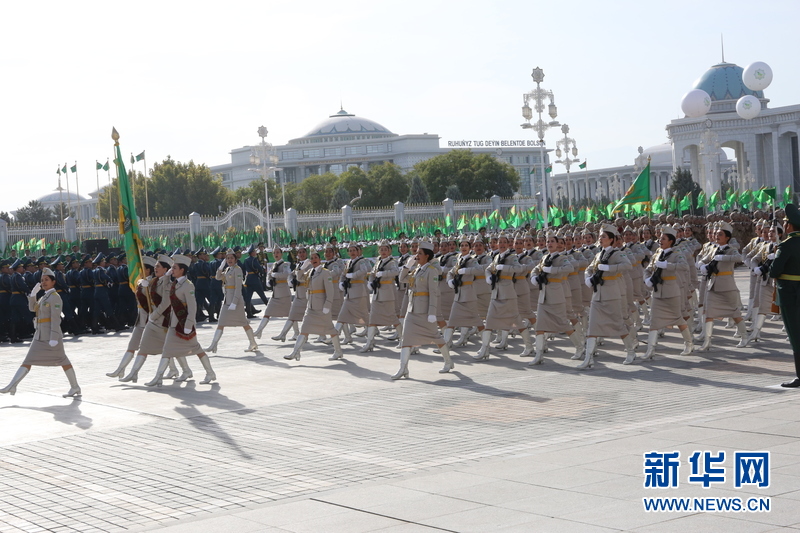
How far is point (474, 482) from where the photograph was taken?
7.20m

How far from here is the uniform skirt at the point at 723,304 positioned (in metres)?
14.2

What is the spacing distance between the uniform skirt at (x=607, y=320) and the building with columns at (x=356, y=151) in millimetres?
110575

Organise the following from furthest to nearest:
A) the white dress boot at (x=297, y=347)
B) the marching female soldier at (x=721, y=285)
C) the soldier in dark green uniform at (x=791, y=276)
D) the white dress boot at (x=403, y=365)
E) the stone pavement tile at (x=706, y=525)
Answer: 1. the white dress boot at (x=297, y=347)
2. the marching female soldier at (x=721, y=285)
3. the white dress boot at (x=403, y=365)
4. the soldier in dark green uniform at (x=791, y=276)
5. the stone pavement tile at (x=706, y=525)

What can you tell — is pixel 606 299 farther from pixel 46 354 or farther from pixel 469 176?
pixel 469 176

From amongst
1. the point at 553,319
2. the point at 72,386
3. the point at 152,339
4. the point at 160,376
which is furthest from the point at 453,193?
the point at 72,386

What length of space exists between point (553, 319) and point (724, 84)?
85145mm

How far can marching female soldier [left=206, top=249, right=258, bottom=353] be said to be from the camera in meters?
16.7

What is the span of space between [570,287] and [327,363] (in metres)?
4.02

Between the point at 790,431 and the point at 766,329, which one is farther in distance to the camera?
the point at 766,329

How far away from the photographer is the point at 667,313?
13.5 metres

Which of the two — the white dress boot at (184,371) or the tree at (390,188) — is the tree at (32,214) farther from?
the white dress boot at (184,371)

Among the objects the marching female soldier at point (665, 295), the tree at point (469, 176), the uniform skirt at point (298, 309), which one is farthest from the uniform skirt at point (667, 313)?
the tree at point (469, 176)

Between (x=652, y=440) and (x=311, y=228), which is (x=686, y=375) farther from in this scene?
(x=311, y=228)

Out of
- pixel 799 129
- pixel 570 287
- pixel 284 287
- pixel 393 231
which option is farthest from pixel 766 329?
pixel 799 129
